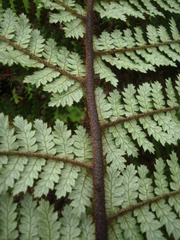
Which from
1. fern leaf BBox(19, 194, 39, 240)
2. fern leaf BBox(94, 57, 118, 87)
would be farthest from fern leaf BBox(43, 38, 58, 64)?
fern leaf BBox(19, 194, 39, 240)

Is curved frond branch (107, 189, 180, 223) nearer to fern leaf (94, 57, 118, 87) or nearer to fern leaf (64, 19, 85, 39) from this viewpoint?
fern leaf (94, 57, 118, 87)

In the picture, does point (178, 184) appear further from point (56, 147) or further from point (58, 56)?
point (58, 56)

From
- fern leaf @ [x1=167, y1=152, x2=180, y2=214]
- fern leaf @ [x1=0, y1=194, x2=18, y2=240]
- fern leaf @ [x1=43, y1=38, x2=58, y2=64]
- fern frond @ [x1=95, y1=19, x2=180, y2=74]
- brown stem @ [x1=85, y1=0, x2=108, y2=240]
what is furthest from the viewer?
fern frond @ [x1=95, y1=19, x2=180, y2=74]

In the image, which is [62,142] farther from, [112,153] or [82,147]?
[112,153]

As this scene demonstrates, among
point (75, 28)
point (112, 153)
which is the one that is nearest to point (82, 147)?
point (112, 153)

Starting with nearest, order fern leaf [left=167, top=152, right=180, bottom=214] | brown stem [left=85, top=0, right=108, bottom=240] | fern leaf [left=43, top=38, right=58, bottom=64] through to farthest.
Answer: brown stem [left=85, top=0, right=108, bottom=240] → fern leaf [left=167, top=152, right=180, bottom=214] → fern leaf [left=43, top=38, right=58, bottom=64]

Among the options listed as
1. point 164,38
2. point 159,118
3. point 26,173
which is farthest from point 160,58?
point 26,173
